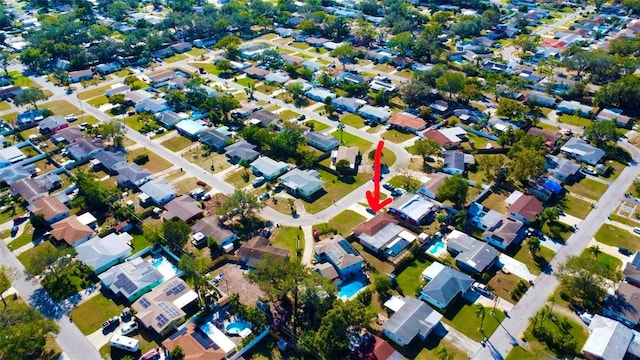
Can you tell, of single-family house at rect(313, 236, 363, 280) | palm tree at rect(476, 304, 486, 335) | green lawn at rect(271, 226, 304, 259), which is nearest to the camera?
palm tree at rect(476, 304, 486, 335)

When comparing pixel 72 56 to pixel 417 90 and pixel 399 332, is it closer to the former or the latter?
pixel 417 90

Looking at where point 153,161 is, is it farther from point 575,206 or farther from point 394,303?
point 575,206

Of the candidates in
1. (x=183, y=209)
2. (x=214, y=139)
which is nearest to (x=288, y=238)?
(x=183, y=209)

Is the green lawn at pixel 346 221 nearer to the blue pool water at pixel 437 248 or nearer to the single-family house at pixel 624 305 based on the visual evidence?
the blue pool water at pixel 437 248

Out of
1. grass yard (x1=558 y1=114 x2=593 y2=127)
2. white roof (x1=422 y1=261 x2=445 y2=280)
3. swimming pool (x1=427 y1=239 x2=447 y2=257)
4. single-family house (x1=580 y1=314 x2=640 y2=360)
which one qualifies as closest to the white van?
white roof (x1=422 y1=261 x2=445 y2=280)

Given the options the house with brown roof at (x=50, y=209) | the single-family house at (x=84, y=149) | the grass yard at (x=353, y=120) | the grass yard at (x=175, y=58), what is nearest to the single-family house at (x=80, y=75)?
the grass yard at (x=175, y=58)

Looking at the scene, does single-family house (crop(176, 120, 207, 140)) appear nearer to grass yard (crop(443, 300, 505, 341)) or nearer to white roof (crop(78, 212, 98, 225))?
white roof (crop(78, 212, 98, 225))
